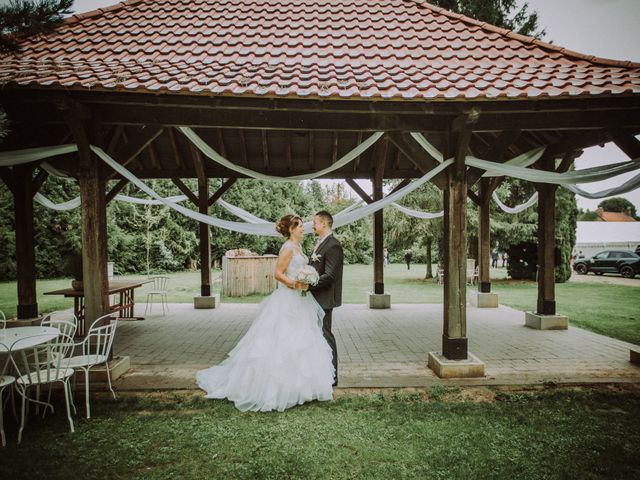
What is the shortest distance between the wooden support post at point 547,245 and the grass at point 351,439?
3088 mm

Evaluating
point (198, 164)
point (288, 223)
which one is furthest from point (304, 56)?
point (198, 164)

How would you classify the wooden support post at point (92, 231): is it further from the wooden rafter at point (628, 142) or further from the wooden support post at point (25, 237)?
the wooden rafter at point (628, 142)

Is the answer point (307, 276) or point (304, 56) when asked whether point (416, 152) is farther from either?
point (307, 276)

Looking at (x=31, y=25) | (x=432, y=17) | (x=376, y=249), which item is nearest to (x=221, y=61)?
(x=31, y=25)

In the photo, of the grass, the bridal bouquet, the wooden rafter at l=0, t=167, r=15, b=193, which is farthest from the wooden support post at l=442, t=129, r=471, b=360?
the wooden rafter at l=0, t=167, r=15, b=193

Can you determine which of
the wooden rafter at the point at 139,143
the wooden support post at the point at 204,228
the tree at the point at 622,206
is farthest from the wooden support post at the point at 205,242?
the tree at the point at 622,206

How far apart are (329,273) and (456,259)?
1.77 meters

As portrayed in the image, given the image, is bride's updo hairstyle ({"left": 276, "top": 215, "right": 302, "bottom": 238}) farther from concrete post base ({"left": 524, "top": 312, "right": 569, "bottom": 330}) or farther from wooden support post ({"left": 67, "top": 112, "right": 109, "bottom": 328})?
concrete post base ({"left": 524, "top": 312, "right": 569, "bottom": 330})

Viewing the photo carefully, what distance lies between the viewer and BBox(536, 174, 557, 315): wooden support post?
6.98 meters

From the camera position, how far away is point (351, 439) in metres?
3.32

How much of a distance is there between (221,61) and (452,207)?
11.7ft

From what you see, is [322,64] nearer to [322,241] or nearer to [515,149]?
[322,241]

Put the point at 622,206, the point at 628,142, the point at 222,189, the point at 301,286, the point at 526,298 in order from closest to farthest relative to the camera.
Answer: the point at 301,286 < the point at 628,142 < the point at 222,189 < the point at 526,298 < the point at 622,206

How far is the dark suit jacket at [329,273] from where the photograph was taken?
423cm
